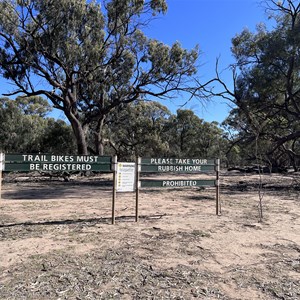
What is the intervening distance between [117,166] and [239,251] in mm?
3097

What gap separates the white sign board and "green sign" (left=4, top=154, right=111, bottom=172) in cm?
27

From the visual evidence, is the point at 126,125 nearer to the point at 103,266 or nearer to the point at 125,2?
the point at 125,2

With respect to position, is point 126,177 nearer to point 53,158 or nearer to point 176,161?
point 176,161

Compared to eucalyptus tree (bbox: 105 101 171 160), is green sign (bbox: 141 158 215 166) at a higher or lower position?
lower

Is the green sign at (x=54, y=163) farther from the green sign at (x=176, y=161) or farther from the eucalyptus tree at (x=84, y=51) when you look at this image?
the eucalyptus tree at (x=84, y=51)

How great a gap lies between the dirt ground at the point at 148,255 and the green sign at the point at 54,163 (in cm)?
115

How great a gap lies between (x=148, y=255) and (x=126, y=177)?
8.49 feet

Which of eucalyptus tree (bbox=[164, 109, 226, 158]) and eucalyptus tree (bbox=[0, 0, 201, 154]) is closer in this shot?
eucalyptus tree (bbox=[0, 0, 201, 154])

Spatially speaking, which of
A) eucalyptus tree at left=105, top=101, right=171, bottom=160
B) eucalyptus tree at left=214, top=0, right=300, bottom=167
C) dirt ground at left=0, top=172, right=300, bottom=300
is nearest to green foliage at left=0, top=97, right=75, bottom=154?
eucalyptus tree at left=105, top=101, right=171, bottom=160

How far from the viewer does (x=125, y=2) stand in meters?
19.2

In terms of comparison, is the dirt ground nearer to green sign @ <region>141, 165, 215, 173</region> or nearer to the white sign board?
the white sign board

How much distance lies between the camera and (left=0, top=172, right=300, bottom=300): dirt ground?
3.71 meters

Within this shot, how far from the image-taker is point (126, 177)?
23.7 feet

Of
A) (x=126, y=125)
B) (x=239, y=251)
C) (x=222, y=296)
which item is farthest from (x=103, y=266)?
(x=126, y=125)
